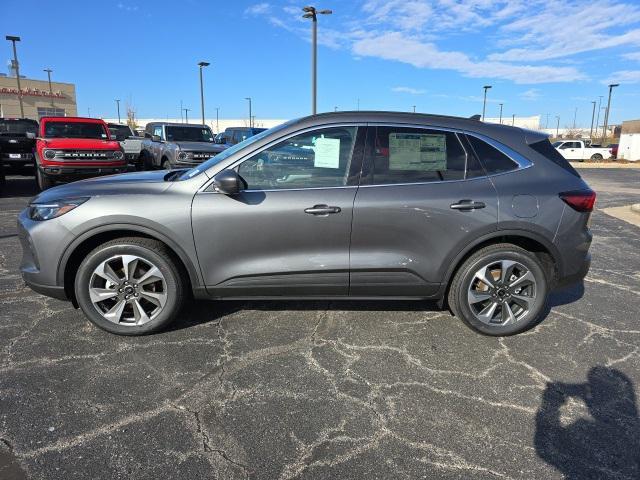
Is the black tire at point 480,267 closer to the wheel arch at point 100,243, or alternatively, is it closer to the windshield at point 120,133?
the wheel arch at point 100,243

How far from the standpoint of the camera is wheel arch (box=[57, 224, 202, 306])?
136 inches

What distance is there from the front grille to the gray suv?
25.6 ft

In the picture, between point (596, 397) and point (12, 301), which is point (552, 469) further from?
point (12, 301)

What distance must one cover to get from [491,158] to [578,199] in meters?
0.76

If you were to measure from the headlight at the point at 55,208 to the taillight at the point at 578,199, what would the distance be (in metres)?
3.71

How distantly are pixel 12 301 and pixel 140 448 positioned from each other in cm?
281

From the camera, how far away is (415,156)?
362cm

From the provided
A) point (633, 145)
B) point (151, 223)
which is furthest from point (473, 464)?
point (633, 145)

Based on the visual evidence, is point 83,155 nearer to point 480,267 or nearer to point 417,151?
point 417,151

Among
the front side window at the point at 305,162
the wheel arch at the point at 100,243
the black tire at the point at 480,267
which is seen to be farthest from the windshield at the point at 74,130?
the black tire at the point at 480,267

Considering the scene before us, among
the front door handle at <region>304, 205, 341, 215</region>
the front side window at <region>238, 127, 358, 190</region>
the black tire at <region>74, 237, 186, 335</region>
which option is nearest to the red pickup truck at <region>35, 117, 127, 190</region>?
the black tire at <region>74, 237, 186, 335</region>

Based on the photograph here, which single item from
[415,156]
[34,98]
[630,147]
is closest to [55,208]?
[415,156]

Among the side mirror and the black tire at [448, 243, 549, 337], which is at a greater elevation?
the side mirror

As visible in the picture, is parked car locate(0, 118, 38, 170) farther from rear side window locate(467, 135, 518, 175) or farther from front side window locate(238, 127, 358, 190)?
rear side window locate(467, 135, 518, 175)
